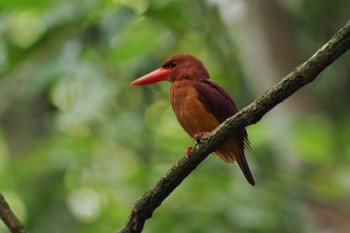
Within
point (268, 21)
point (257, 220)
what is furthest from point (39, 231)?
point (268, 21)

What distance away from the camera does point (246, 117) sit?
2.28 metres

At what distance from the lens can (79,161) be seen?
5586mm

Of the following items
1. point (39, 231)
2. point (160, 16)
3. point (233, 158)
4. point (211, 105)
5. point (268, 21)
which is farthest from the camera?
point (268, 21)

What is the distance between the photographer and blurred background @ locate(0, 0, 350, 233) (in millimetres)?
4160

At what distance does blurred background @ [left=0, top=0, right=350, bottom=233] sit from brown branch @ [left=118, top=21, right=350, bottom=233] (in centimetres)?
138

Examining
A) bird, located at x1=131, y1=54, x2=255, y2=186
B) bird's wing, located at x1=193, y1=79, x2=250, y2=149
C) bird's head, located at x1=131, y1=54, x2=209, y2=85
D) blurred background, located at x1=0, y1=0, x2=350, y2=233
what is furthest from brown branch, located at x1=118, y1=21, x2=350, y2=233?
blurred background, located at x1=0, y1=0, x2=350, y2=233

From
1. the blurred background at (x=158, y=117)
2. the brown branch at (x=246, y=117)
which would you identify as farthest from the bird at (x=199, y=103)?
the blurred background at (x=158, y=117)

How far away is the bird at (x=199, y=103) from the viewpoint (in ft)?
10.3

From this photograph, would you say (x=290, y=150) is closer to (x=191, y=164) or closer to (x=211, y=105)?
(x=211, y=105)

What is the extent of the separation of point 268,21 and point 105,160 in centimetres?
197

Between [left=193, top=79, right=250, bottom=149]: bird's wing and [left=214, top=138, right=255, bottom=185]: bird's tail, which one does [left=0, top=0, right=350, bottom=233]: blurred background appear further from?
[left=214, top=138, right=255, bottom=185]: bird's tail

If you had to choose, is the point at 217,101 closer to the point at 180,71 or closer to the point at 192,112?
the point at 192,112

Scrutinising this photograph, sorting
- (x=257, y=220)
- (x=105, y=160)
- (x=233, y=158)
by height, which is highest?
(x=105, y=160)

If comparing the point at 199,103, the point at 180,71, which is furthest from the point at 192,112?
the point at 180,71
